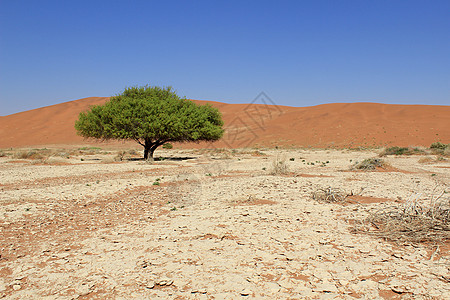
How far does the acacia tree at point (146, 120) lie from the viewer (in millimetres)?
23578

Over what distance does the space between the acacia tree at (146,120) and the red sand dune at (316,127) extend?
12.4 m

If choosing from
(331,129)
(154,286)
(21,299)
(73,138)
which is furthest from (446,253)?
(73,138)

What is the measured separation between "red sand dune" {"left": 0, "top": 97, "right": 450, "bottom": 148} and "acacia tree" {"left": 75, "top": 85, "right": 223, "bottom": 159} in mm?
12448

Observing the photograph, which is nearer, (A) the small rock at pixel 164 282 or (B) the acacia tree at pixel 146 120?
(A) the small rock at pixel 164 282

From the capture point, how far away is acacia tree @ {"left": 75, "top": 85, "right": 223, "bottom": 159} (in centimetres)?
2358

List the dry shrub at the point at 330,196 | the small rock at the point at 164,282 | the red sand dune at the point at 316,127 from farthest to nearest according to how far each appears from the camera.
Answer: the red sand dune at the point at 316,127 → the dry shrub at the point at 330,196 → the small rock at the point at 164,282

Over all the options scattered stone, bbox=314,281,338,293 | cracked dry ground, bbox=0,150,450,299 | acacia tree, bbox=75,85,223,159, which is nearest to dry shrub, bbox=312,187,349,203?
cracked dry ground, bbox=0,150,450,299

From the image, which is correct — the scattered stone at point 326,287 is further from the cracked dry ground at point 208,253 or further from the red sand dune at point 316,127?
the red sand dune at point 316,127

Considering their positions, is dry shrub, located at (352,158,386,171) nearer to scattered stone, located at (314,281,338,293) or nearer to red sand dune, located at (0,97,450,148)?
scattered stone, located at (314,281,338,293)

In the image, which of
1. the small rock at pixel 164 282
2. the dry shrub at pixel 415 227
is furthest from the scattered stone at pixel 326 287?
the dry shrub at pixel 415 227

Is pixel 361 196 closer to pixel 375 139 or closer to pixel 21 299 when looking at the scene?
pixel 21 299

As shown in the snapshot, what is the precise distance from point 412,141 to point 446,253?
47.5 metres

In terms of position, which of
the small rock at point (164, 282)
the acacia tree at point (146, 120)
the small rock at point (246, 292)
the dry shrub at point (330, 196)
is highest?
the acacia tree at point (146, 120)

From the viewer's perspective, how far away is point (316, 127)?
60.8 m
